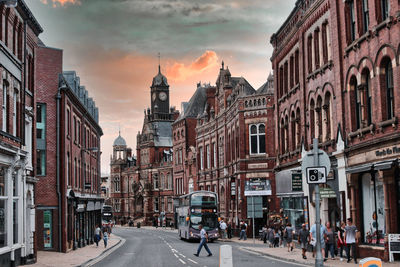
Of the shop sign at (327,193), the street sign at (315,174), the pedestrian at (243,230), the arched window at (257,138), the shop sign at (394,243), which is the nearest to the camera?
the street sign at (315,174)

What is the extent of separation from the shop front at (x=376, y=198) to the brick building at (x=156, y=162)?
71.2 meters

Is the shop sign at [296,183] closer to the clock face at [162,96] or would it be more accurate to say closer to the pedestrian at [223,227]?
the pedestrian at [223,227]

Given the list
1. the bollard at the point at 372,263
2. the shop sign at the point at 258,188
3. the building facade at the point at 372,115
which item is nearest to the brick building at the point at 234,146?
the shop sign at the point at 258,188

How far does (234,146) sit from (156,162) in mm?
53039

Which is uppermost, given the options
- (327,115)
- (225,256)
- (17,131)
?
(327,115)

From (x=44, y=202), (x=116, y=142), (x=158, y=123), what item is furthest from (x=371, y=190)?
(x=116, y=142)

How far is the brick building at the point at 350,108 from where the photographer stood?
2180 cm

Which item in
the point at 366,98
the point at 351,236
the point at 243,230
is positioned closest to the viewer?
the point at 351,236

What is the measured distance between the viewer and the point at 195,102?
8650cm

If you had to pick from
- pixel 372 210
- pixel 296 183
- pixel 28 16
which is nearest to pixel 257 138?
pixel 296 183

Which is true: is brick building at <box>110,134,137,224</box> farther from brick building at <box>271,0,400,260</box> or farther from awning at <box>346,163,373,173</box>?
awning at <box>346,163,373,173</box>

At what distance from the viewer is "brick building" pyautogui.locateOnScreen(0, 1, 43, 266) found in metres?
22.5

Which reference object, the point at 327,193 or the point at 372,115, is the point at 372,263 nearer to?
the point at 372,115

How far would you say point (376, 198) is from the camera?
23359 millimetres
